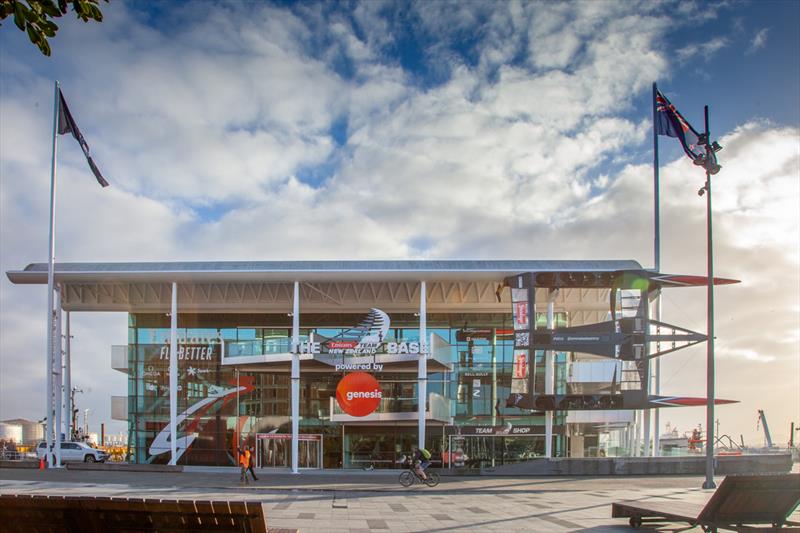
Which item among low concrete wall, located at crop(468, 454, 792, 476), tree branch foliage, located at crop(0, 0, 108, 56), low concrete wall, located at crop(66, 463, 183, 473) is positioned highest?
tree branch foliage, located at crop(0, 0, 108, 56)

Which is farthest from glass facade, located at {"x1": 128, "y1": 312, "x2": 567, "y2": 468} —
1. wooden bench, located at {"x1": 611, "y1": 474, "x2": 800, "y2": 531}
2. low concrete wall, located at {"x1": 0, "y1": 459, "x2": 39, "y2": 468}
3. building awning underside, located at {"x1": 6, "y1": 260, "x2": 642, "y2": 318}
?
wooden bench, located at {"x1": 611, "y1": 474, "x2": 800, "y2": 531}

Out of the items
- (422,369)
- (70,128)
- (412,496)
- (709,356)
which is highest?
(70,128)

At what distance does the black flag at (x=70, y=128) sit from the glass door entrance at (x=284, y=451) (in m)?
16.1

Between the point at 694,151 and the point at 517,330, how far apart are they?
1381 centimetres

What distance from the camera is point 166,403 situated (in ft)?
150

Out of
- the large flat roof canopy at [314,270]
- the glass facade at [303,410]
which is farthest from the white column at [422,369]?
the glass facade at [303,410]

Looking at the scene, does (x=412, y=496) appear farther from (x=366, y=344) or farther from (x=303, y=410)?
(x=303, y=410)

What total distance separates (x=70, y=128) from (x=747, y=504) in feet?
117

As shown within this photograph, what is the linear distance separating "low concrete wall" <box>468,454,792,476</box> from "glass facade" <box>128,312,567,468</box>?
21.5ft

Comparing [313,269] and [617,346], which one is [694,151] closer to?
[617,346]

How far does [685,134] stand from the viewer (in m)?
31.8

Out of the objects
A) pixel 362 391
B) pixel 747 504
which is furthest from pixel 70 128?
pixel 747 504

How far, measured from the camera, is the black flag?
39281 mm

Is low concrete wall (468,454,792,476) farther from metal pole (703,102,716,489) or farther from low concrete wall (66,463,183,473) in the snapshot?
low concrete wall (66,463,183,473)
